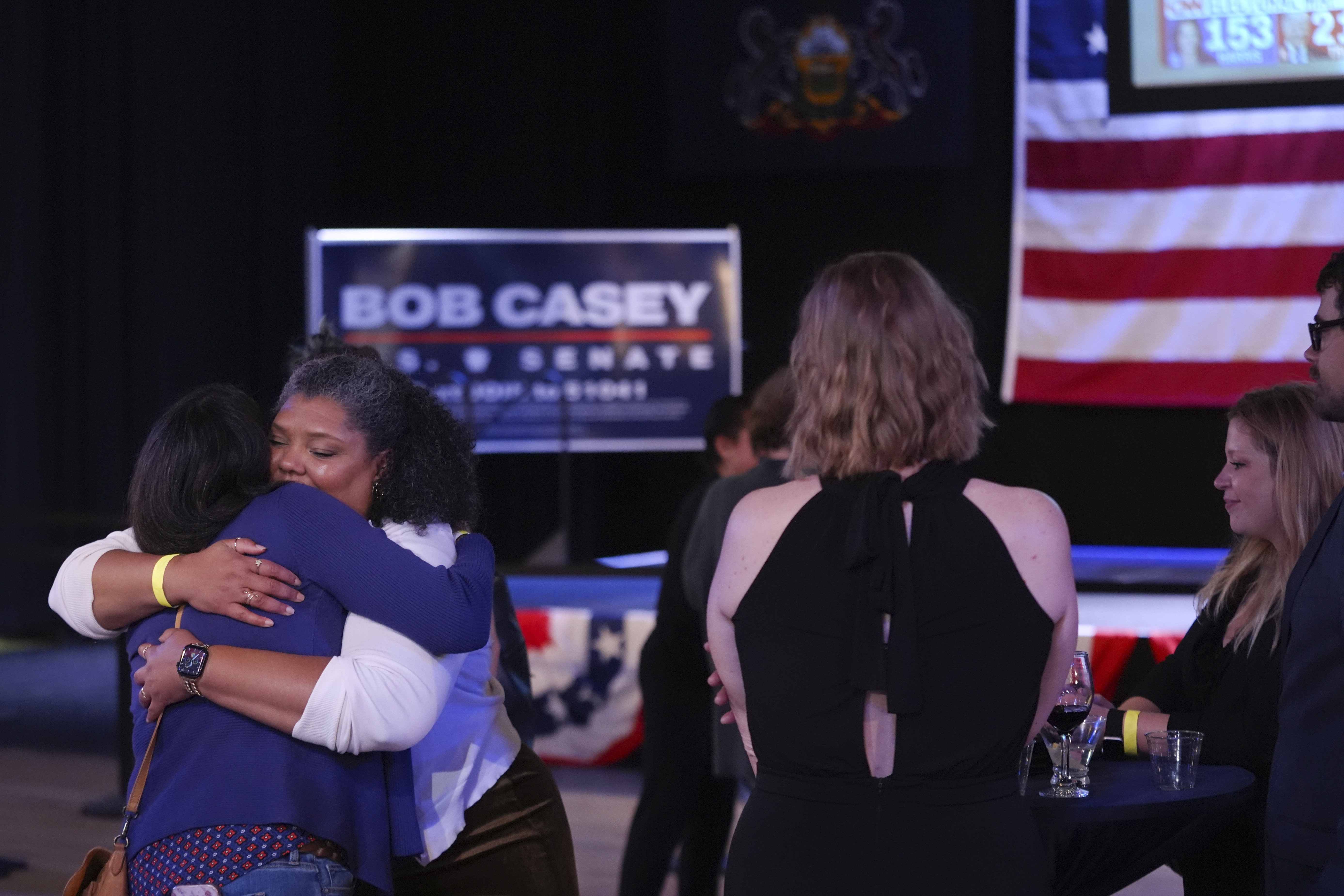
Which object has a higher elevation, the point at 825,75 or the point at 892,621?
the point at 825,75

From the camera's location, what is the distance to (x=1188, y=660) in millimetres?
2197

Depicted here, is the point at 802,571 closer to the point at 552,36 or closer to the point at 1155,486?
the point at 1155,486

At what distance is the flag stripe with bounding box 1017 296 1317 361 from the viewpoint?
6277 millimetres

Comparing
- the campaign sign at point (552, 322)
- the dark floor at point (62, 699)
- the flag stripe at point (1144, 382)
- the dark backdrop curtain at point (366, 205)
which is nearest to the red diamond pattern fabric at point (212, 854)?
the dark floor at point (62, 699)

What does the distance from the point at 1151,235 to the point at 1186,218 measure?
0.18 metres

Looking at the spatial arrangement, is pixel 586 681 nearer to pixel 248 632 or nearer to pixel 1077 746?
pixel 1077 746

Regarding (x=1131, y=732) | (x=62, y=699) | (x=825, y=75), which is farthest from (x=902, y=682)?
(x=825, y=75)

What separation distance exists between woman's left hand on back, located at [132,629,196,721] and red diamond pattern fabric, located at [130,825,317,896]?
13 centimetres

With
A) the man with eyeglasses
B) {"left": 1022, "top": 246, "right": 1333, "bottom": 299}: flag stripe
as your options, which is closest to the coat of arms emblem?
{"left": 1022, "top": 246, "right": 1333, "bottom": 299}: flag stripe

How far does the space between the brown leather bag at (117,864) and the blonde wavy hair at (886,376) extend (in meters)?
0.76

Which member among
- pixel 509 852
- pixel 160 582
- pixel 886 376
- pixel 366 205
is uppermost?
pixel 366 205

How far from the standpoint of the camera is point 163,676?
1374 mm

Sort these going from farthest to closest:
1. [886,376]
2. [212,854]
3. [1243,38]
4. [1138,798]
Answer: [1243,38], [1138,798], [886,376], [212,854]

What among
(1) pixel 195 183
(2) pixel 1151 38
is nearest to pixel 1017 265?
(2) pixel 1151 38
